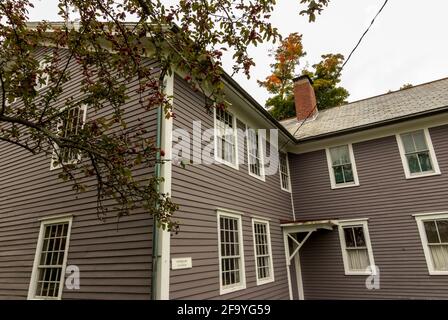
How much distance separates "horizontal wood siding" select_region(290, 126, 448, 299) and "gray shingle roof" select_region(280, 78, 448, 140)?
85 centimetres

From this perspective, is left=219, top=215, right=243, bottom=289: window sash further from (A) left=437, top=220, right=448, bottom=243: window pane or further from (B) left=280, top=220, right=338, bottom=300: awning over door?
(A) left=437, top=220, right=448, bottom=243: window pane

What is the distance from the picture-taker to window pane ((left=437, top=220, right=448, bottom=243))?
8.99 metres

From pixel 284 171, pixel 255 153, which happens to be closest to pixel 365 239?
pixel 284 171

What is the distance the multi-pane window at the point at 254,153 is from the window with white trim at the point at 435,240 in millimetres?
5440

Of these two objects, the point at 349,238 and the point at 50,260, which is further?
the point at 349,238

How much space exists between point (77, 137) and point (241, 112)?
568cm

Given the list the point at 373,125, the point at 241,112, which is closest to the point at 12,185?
the point at 241,112

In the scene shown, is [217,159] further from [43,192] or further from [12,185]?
[12,185]

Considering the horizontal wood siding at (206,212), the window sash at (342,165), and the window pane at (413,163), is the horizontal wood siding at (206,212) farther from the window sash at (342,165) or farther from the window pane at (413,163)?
the window pane at (413,163)

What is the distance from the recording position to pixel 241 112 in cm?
895

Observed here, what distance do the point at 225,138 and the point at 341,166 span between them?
5655mm

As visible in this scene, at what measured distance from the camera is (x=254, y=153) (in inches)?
379

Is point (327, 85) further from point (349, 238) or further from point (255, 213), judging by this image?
point (255, 213)

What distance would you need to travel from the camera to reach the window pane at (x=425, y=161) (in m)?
9.66
